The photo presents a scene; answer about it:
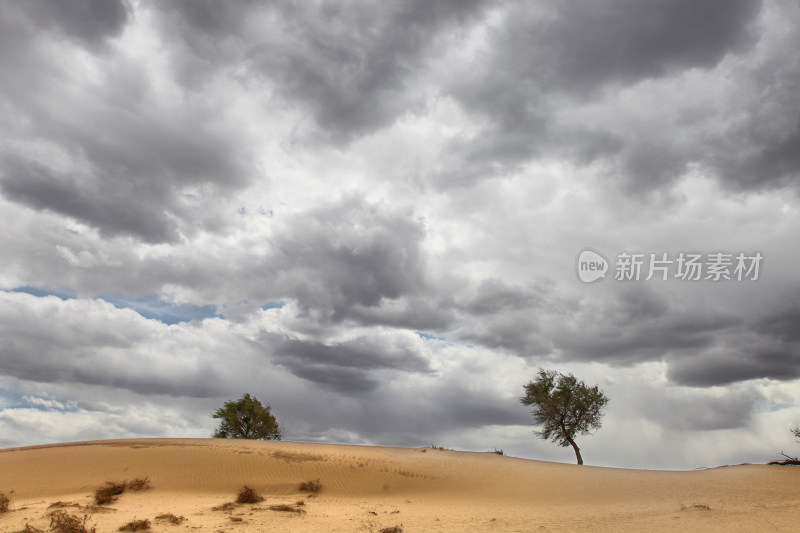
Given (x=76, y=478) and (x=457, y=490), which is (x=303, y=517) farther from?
(x=76, y=478)

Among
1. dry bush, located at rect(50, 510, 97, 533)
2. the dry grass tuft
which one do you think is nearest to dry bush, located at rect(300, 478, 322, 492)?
dry bush, located at rect(50, 510, 97, 533)

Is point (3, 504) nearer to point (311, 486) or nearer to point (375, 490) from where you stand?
point (311, 486)

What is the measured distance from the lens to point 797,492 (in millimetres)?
22141

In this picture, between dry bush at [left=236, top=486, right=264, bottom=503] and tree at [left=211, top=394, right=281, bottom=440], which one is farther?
tree at [left=211, top=394, right=281, bottom=440]

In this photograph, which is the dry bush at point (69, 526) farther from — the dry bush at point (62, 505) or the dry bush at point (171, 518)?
the dry bush at point (62, 505)

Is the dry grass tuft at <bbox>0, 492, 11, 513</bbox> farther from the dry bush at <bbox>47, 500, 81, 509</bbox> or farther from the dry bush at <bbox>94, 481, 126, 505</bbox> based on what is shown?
the dry bush at <bbox>94, 481, 126, 505</bbox>

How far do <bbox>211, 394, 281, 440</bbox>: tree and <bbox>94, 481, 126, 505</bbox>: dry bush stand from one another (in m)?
38.6

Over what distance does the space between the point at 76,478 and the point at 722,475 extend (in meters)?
36.5

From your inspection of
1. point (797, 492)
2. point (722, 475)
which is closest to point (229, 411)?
point (722, 475)

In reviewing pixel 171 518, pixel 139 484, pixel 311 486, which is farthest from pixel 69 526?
pixel 311 486

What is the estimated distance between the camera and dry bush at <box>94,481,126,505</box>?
21.4m

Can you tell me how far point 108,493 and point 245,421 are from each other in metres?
41.7

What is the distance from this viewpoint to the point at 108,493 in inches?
893

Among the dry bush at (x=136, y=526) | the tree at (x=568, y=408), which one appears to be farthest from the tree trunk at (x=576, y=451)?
the dry bush at (x=136, y=526)
